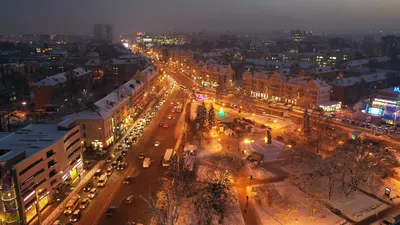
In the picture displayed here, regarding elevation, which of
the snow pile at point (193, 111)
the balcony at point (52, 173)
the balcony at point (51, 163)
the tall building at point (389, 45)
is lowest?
the snow pile at point (193, 111)

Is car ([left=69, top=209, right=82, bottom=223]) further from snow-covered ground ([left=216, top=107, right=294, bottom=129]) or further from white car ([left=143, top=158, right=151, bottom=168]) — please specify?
snow-covered ground ([left=216, top=107, right=294, bottom=129])

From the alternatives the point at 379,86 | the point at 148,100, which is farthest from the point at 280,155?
the point at 379,86

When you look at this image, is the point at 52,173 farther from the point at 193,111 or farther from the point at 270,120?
the point at 270,120

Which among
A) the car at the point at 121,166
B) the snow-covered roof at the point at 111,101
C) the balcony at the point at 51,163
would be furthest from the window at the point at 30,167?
the snow-covered roof at the point at 111,101

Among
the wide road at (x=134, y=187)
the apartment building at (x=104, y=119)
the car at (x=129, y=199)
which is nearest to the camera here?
the wide road at (x=134, y=187)

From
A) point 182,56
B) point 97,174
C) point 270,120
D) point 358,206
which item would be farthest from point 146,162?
point 182,56

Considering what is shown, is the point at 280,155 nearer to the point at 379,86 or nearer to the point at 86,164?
the point at 86,164

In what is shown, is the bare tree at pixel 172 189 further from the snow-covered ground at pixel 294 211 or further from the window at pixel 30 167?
the window at pixel 30 167
